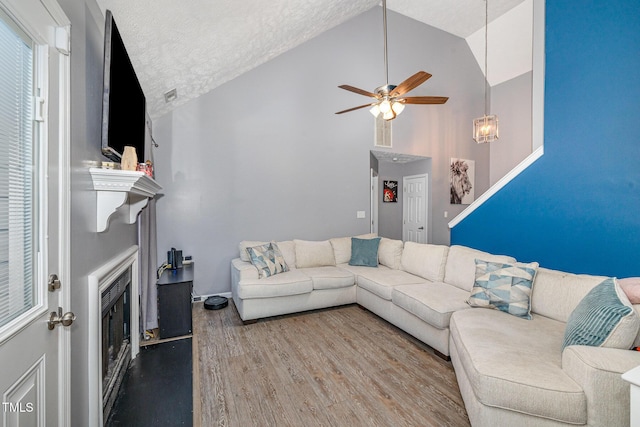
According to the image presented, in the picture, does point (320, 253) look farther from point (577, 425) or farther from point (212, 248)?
point (577, 425)

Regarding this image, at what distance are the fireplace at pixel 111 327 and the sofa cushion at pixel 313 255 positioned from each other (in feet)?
6.52

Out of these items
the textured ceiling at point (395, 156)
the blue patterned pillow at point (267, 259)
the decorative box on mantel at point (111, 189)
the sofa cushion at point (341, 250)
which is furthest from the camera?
the textured ceiling at point (395, 156)

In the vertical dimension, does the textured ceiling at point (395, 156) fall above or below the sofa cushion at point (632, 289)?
above

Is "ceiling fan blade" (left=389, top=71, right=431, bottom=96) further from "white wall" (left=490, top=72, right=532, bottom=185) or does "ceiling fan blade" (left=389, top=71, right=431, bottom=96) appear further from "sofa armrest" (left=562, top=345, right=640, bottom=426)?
"white wall" (left=490, top=72, right=532, bottom=185)

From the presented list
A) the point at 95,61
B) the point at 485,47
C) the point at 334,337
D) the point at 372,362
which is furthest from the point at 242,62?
the point at 485,47

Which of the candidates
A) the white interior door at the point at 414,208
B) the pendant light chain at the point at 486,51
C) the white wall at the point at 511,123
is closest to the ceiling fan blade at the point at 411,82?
the pendant light chain at the point at 486,51

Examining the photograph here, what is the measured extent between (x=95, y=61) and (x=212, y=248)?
272cm

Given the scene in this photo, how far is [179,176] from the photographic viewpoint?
3.73m

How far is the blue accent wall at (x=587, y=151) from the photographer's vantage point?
2.62 meters

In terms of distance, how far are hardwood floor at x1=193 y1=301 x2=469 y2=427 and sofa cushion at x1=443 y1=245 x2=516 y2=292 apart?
29.2 inches

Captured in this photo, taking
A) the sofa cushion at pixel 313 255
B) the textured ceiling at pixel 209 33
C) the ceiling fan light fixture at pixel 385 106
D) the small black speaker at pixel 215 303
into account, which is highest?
the textured ceiling at pixel 209 33

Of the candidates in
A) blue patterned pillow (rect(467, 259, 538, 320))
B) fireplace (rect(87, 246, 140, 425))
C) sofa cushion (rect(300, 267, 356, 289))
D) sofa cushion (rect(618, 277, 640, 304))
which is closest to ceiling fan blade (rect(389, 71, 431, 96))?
blue patterned pillow (rect(467, 259, 538, 320))

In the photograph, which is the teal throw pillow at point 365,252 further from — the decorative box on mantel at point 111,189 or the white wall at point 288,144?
the decorative box on mantel at point 111,189

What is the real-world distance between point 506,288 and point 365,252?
1.92 meters
